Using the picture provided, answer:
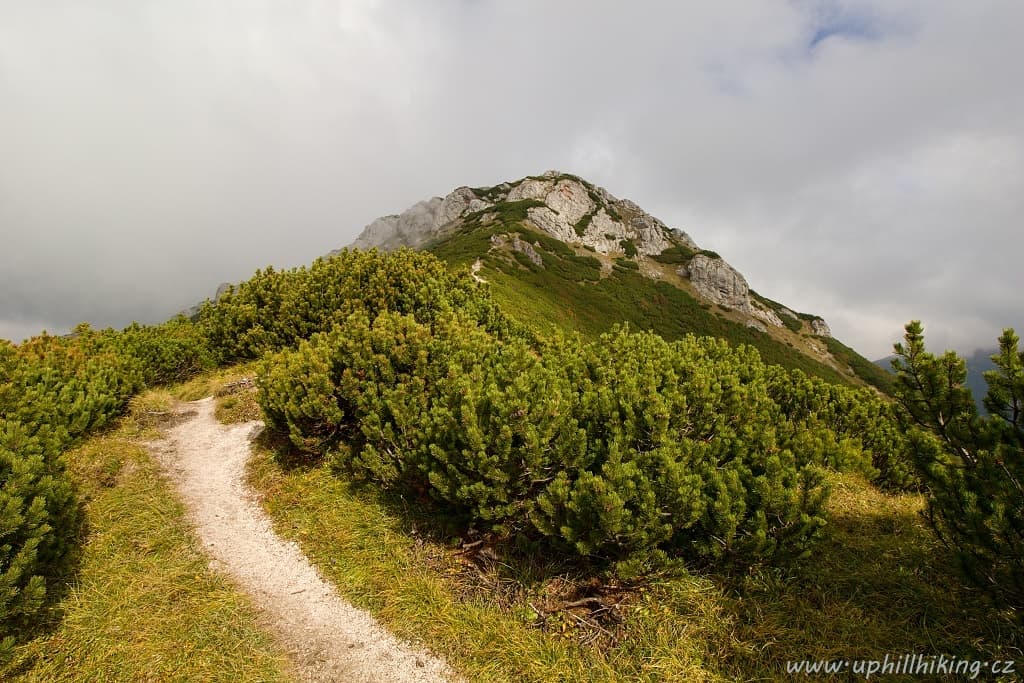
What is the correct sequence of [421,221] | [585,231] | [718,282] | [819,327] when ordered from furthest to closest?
[421,221], [585,231], [819,327], [718,282]

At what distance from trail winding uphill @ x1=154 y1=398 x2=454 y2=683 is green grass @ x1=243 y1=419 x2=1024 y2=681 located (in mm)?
237

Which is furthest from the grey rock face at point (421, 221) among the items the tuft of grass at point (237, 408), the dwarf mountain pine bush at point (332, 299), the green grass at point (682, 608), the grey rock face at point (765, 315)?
the green grass at point (682, 608)

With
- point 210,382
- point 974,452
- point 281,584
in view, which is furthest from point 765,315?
point 281,584

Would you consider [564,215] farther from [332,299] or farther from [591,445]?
[591,445]

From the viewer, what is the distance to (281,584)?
6816 millimetres

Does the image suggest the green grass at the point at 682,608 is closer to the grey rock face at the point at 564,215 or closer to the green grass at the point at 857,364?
the green grass at the point at 857,364

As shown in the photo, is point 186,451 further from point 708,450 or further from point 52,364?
point 708,450

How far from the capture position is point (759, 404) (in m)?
7.13

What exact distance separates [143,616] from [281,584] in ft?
5.17

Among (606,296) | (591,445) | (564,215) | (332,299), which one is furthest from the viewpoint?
(564,215)

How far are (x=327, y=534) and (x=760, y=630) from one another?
20.6 ft

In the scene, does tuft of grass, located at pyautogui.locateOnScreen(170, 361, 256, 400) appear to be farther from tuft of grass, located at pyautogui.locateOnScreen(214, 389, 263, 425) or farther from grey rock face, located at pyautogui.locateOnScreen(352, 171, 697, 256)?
grey rock face, located at pyautogui.locateOnScreen(352, 171, 697, 256)

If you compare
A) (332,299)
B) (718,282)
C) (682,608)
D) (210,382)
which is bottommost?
(682,608)

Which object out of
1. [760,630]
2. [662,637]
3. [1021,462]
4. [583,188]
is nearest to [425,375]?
[662,637]
